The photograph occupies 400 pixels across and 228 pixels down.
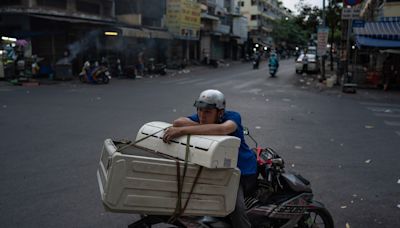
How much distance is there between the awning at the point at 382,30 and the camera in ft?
57.3

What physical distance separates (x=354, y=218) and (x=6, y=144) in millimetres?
5883

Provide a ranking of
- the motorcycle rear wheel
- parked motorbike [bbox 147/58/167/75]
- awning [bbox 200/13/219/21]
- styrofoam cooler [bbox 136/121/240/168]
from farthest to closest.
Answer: awning [bbox 200/13/219/21]
parked motorbike [bbox 147/58/167/75]
the motorcycle rear wheel
styrofoam cooler [bbox 136/121/240/168]

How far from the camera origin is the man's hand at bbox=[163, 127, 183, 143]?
274 cm

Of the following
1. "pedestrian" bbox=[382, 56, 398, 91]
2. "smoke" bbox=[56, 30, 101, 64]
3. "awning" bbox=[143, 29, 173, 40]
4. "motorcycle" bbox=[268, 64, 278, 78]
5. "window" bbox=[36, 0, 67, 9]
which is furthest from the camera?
"awning" bbox=[143, 29, 173, 40]

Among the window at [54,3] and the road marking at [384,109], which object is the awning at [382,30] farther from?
the window at [54,3]

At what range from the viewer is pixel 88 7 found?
1038 inches

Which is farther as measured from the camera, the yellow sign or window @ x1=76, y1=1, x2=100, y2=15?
the yellow sign

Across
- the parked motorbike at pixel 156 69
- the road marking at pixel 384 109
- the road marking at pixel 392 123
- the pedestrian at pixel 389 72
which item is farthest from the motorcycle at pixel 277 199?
the parked motorbike at pixel 156 69

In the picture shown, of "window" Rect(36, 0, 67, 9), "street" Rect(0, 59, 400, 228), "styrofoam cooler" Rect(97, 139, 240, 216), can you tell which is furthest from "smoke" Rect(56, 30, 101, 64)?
"styrofoam cooler" Rect(97, 139, 240, 216)

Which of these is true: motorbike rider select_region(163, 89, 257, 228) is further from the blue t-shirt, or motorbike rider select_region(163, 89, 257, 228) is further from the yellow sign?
the yellow sign

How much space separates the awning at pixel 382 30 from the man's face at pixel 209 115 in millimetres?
17004

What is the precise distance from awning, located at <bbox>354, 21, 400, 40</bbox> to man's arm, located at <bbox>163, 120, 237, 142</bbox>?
1718 cm

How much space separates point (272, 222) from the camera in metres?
3.42

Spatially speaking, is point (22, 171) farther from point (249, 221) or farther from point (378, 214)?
point (378, 214)
